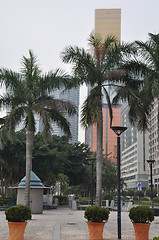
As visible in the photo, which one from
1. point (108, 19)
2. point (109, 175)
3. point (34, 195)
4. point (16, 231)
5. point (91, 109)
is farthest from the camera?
point (108, 19)

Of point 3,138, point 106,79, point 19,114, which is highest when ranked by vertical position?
point 106,79

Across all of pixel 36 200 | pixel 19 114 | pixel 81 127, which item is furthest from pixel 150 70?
pixel 36 200

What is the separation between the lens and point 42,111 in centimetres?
2238

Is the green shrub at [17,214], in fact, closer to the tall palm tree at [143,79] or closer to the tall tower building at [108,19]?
the tall palm tree at [143,79]

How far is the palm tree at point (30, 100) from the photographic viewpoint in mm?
22781

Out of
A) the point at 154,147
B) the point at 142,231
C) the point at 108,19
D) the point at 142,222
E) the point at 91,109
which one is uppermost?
the point at 108,19

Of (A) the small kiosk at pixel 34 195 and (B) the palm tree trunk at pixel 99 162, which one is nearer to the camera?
(B) the palm tree trunk at pixel 99 162

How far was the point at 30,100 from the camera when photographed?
23.1 metres

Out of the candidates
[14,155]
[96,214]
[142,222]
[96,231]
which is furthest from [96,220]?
[14,155]

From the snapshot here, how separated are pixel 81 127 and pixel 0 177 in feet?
104

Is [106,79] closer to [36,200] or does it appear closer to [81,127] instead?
[81,127]

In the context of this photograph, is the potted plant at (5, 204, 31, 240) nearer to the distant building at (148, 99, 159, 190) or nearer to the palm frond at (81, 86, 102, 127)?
the palm frond at (81, 86, 102, 127)

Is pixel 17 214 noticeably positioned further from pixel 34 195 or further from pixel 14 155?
pixel 14 155

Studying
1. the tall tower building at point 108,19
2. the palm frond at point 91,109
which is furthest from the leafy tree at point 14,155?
the tall tower building at point 108,19
